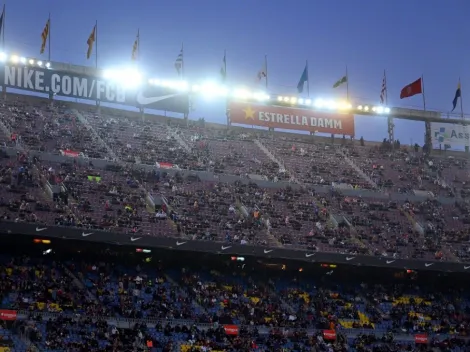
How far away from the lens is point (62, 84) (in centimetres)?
6569

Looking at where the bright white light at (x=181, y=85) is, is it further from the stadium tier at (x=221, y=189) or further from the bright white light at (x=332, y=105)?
the bright white light at (x=332, y=105)

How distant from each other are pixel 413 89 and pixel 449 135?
6479 millimetres

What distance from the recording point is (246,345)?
4675 cm

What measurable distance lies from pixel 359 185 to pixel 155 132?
713 inches

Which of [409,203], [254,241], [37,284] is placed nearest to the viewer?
[37,284]

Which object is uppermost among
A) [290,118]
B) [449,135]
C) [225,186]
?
[290,118]

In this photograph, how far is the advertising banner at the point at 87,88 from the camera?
6425 centimetres

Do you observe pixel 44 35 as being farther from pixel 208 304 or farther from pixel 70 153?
pixel 208 304

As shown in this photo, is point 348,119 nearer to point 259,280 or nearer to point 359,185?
point 359,185

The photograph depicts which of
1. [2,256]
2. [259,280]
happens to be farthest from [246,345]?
[2,256]

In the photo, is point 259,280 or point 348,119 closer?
point 259,280

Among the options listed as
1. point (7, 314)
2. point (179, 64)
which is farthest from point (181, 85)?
point (7, 314)

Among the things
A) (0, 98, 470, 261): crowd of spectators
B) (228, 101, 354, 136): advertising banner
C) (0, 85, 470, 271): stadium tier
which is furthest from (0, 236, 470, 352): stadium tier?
(228, 101, 354, 136): advertising banner

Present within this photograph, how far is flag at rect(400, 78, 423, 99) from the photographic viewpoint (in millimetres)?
77188
